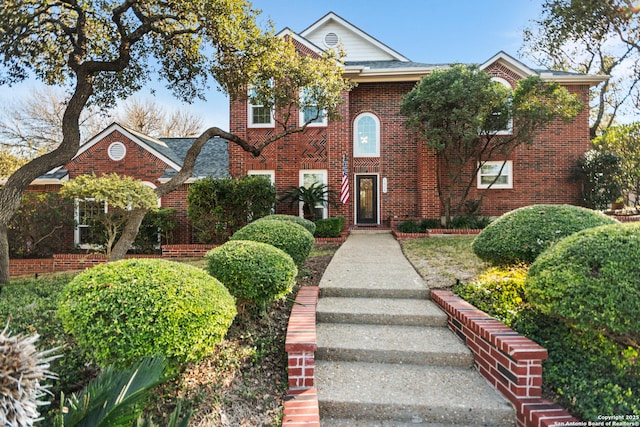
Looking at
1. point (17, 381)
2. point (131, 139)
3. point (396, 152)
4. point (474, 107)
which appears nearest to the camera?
point (17, 381)

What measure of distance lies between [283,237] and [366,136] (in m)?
9.38

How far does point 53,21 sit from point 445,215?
39.7 ft

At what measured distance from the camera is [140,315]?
233 cm

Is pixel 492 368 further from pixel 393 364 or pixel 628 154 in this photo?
pixel 628 154

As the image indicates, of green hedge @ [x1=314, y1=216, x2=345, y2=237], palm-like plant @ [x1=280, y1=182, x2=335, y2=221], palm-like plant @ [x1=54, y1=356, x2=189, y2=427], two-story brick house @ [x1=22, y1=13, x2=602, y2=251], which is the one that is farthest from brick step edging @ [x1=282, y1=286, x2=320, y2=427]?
two-story brick house @ [x1=22, y1=13, x2=602, y2=251]

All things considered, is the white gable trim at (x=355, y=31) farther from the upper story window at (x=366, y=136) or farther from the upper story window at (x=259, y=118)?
the upper story window at (x=259, y=118)

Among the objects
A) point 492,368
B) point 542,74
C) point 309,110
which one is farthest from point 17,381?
point 542,74

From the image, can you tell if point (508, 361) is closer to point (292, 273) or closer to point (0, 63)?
point (292, 273)

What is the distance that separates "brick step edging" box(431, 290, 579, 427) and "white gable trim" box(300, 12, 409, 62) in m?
14.0

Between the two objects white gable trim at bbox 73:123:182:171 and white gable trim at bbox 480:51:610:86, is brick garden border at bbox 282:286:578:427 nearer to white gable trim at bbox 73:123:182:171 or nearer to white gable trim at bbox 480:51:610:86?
white gable trim at bbox 73:123:182:171

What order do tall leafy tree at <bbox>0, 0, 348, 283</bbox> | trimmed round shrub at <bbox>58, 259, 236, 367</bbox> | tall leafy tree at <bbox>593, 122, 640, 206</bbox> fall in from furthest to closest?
tall leafy tree at <bbox>593, 122, 640, 206</bbox> < tall leafy tree at <bbox>0, 0, 348, 283</bbox> < trimmed round shrub at <bbox>58, 259, 236, 367</bbox>

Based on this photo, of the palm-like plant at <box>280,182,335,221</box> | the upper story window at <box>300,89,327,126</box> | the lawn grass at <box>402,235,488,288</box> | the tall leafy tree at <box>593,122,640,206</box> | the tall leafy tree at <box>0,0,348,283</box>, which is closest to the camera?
the lawn grass at <box>402,235,488,288</box>

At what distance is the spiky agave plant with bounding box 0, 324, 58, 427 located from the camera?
94cm

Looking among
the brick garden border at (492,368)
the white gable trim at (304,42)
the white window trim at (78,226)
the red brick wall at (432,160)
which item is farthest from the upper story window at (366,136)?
the brick garden border at (492,368)
